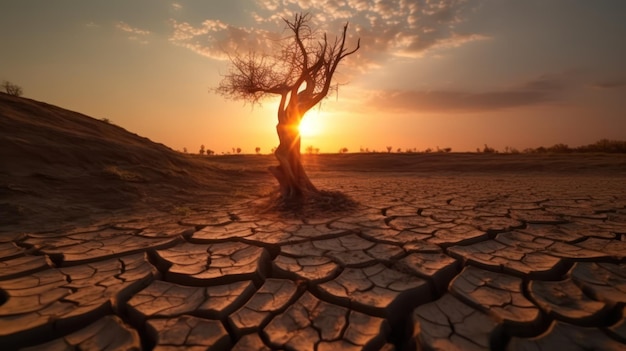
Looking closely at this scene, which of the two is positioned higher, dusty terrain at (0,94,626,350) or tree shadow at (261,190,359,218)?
tree shadow at (261,190,359,218)

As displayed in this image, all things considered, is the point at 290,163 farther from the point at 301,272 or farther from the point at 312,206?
the point at 301,272

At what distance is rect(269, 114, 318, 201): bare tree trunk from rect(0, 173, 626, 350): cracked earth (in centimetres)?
121

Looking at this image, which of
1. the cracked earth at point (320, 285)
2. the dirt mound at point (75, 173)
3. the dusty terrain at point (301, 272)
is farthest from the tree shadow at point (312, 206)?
the dirt mound at point (75, 173)

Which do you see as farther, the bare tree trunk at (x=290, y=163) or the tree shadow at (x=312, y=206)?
the bare tree trunk at (x=290, y=163)

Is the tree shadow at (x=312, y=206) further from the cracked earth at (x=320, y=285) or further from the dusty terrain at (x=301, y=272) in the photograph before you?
the cracked earth at (x=320, y=285)

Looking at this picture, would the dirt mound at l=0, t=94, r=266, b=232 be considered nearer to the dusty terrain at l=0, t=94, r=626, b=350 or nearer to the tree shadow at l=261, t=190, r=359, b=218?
the dusty terrain at l=0, t=94, r=626, b=350

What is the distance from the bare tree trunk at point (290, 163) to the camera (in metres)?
4.54

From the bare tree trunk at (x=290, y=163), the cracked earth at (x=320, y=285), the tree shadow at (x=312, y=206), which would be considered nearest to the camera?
the cracked earth at (x=320, y=285)

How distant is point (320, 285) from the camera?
6.34ft

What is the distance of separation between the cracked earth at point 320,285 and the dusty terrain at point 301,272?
11 mm

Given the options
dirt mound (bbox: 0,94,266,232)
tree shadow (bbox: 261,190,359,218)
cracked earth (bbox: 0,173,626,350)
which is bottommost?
cracked earth (bbox: 0,173,626,350)

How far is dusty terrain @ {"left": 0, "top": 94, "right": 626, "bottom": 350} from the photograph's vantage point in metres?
1.49

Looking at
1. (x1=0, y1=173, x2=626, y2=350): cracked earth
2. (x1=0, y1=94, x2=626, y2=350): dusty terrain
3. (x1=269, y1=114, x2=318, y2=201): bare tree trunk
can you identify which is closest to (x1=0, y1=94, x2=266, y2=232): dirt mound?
(x1=0, y1=94, x2=626, y2=350): dusty terrain

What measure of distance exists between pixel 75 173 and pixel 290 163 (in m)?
3.51
